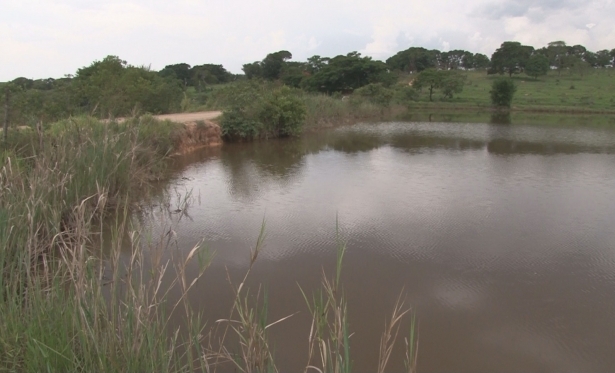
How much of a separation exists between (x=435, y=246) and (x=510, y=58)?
125 ft

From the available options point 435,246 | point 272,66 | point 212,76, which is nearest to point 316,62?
point 272,66

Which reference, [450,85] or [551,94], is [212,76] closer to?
[450,85]

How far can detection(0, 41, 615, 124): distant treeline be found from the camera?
400 inches

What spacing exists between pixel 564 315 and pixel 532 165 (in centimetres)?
636

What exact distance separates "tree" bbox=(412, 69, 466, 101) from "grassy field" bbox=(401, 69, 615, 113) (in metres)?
0.57

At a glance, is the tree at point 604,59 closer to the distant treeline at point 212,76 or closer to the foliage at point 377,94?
the distant treeline at point 212,76

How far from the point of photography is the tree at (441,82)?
2759 cm

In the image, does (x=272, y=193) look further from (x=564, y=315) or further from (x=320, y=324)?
(x=320, y=324)

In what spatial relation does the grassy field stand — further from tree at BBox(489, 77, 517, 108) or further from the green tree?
the green tree

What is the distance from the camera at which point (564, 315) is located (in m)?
3.42

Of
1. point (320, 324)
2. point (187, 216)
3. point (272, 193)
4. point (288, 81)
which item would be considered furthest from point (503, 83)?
point (320, 324)

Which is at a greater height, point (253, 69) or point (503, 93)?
point (253, 69)

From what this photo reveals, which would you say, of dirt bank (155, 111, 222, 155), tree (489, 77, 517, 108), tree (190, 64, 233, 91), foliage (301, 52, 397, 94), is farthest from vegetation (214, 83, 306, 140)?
tree (190, 64, 233, 91)

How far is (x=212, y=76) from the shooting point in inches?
1358
